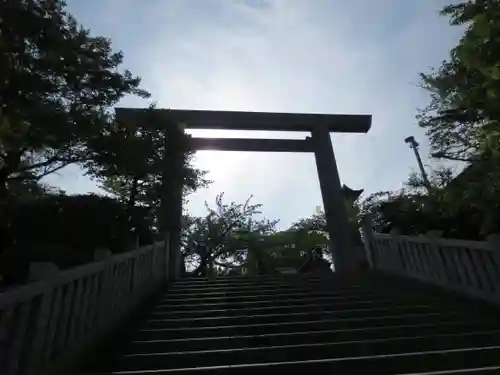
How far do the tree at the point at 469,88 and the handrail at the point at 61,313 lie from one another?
309cm

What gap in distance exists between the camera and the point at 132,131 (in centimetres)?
546

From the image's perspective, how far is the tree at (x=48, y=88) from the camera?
144 inches

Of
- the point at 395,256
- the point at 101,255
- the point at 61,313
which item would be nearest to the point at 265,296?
the point at 101,255

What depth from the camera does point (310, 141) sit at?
26.8 ft

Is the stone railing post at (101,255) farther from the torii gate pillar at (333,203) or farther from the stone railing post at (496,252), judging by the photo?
the torii gate pillar at (333,203)

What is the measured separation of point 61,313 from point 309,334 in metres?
1.66

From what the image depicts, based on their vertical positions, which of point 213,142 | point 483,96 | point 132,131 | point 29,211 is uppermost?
point 213,142

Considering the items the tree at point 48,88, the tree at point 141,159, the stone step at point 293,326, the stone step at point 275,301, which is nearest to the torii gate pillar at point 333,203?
the tree at point 141,159

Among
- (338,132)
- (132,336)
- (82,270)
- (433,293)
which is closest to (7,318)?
(82,270)

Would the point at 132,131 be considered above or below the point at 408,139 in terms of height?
below

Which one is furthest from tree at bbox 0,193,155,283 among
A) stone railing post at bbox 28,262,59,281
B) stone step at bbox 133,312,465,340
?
stone railing post at bbox 28,262,59,281

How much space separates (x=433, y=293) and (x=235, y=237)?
1067 cm

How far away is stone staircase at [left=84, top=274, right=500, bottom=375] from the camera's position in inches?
86.0

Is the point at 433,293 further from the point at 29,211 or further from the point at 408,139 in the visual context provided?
the point at 408,139
